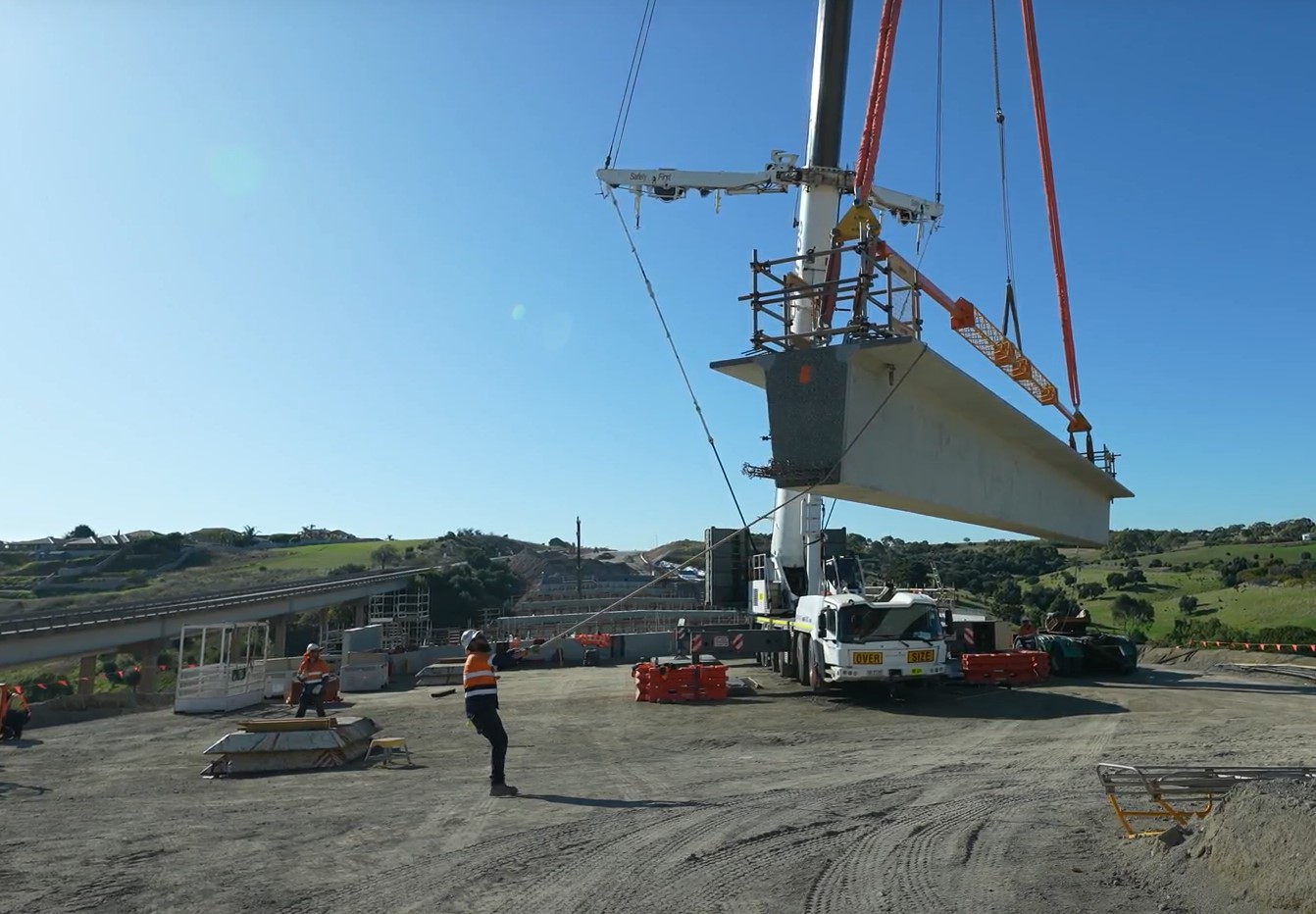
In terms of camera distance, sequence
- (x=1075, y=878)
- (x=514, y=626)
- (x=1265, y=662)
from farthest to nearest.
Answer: (x=514, y=626)
(x=1265, y=662)
(x=1075, y=878)

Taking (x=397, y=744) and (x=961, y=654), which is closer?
(x=397, y=744)

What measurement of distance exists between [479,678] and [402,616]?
39042mm

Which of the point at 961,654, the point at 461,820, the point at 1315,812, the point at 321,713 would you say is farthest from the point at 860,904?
the point at 961,654

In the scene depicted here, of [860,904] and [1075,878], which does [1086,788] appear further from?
[860,904]

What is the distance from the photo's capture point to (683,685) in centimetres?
1722

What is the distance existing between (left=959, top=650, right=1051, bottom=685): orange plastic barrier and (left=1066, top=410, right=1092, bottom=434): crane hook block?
12.1m

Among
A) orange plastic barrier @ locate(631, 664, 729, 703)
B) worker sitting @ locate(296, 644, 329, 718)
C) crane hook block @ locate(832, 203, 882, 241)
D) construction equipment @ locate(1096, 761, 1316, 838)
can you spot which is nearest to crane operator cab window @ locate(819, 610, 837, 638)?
orange plastic barrier @ locate(631, 664, 729, 703)

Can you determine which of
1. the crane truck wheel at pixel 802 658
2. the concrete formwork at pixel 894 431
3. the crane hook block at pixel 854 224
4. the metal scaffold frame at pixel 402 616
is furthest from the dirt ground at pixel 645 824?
the metal scaffold frame at pixel 402 616

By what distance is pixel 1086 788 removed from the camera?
8.10m

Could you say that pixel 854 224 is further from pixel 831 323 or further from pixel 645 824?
pixel 645 824

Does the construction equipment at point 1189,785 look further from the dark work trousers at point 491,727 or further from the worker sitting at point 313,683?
the worker sitting at point 313,683

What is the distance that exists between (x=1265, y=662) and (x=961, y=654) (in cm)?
1012

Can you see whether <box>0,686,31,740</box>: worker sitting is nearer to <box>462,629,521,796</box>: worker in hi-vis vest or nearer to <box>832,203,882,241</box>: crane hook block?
<box>462,629,521,796</box>: worker in hi-vis vest

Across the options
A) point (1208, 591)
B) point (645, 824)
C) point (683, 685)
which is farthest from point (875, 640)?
point (1208, 591)
